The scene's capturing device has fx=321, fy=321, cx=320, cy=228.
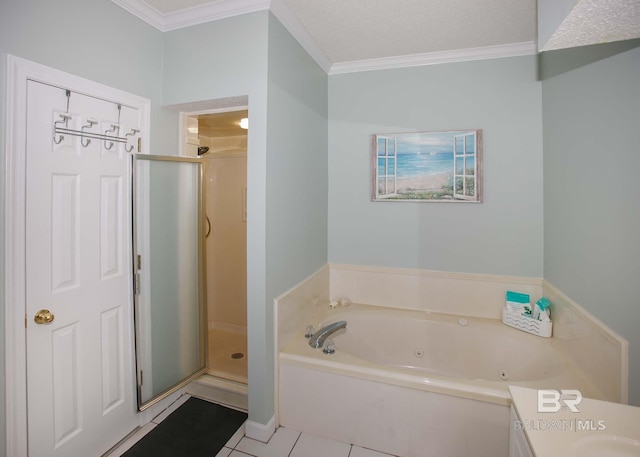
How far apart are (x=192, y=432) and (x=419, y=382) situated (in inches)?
55.4

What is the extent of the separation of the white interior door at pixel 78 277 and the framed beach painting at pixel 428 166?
181 cm

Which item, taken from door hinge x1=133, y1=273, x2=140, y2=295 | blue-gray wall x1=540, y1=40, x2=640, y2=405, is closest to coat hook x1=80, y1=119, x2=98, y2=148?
door hinge x1=133, y1=273, x2=140, y2=295

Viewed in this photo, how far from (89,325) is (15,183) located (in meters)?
0.79

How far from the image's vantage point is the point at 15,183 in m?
1.36

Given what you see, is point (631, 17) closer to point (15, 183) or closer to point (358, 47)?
point (358, 47)

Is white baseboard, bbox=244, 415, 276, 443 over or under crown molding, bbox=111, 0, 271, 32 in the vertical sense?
under

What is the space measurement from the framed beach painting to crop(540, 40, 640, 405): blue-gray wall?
49 centimetres

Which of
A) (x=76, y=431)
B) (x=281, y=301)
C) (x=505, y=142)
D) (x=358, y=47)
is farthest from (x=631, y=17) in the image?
(x=76, y=431)

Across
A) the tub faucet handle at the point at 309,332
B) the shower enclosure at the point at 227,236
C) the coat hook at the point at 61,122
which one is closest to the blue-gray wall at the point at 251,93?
the tub faucet handle at the point at 309,332

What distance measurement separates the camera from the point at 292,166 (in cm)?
215

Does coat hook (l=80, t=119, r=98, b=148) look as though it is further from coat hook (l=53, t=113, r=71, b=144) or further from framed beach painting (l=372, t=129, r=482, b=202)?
framed beach painting (l=372, t=129, r=482, b=202)

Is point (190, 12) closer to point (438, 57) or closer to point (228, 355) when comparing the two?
point (438, 57)

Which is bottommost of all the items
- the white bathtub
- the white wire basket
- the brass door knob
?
the white bathtub

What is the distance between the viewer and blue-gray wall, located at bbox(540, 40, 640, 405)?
4.44 ft
